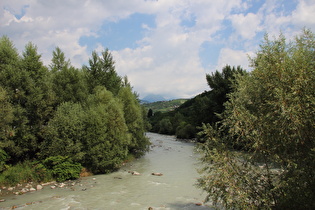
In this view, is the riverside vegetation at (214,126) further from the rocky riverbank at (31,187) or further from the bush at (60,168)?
the rocky riverbank at (31,187)

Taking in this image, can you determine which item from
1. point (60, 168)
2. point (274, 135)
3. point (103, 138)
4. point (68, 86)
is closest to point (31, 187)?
point (60, 168)

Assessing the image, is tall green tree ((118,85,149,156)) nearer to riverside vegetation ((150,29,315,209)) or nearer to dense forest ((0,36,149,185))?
dense forest ((0,36,149,185))

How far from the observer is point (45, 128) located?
2170 cm

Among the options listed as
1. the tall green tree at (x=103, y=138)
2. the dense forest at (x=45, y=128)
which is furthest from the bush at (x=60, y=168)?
the tall green tree at (x=103, y=138)

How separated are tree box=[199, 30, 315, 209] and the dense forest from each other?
49.0 feet

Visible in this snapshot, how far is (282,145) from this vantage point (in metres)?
8.43

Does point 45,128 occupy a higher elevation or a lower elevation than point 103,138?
higher

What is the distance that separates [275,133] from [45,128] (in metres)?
20.1

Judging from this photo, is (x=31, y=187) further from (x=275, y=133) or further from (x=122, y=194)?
(x=275, y=133)

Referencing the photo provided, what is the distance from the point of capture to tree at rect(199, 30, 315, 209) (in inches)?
302

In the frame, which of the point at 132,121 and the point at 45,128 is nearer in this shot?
the point at 45,128

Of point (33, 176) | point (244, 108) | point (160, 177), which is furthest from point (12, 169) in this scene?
point (244, 108)

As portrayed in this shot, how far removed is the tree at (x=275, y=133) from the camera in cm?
767

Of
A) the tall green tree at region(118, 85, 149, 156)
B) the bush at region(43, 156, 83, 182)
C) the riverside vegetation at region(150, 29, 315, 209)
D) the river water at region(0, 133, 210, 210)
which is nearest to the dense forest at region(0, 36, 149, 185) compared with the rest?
the bush at region(43, 156, 83, 182)
